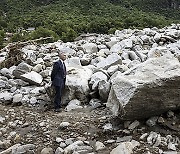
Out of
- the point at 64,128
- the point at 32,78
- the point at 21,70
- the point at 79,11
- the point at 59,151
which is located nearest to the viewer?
the point at 59,151

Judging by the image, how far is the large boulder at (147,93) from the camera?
748 centimetres

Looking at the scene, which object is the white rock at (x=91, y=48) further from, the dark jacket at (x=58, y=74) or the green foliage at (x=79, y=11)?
the green foliage at (x=79, y=11)

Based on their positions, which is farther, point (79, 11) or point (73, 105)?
point (79, 11)

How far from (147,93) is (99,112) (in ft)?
6.24

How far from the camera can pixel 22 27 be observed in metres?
35.3

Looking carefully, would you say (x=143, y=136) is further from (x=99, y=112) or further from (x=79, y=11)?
(x=79, y=11)

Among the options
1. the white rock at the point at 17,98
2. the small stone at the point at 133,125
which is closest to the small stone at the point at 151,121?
the small stone at the point at 133,125

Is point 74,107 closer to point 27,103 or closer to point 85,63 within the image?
point 27,103

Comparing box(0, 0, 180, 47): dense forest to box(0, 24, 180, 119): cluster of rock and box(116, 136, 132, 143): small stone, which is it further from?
box(116, 136, 132, 143): small stone

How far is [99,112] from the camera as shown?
9.01m

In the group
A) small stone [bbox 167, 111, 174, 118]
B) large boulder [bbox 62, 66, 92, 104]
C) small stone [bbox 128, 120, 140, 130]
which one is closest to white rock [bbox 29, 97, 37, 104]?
large boulder [bbox 62, 66, 92, 104]

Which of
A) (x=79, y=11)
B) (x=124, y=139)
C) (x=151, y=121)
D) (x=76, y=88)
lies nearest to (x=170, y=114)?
(x=151, y=121)

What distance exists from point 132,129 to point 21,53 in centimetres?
684

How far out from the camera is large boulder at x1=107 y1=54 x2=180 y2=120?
748 cm
